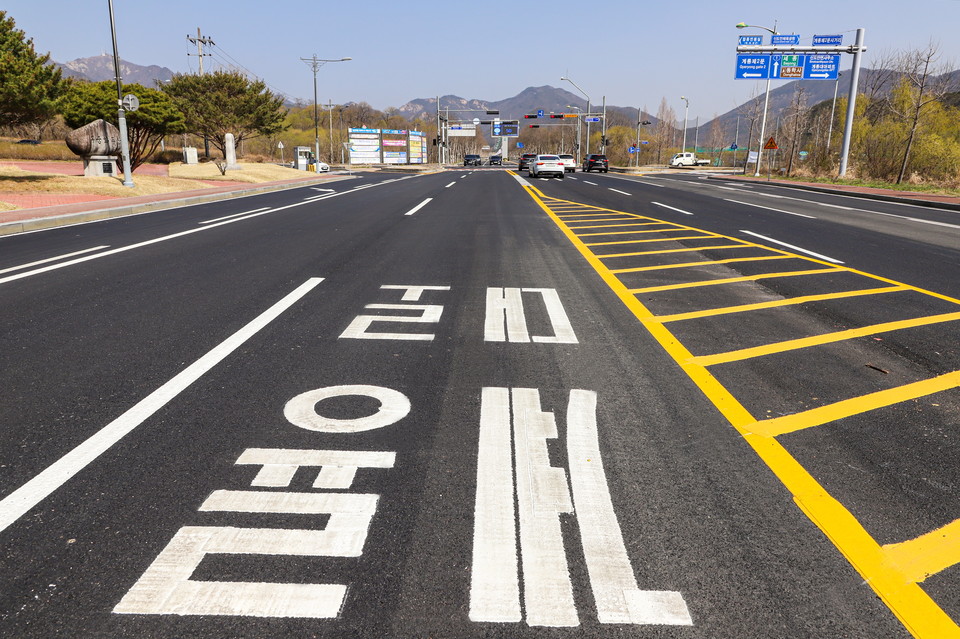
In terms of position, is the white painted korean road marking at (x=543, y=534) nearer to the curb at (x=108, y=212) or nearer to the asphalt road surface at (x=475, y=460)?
the asphalt road surface at (x=475, y=460)

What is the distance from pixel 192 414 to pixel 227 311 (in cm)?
249

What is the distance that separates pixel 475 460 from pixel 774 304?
Result: 15.3 feet

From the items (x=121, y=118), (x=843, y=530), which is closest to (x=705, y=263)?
(x=843, y=530)

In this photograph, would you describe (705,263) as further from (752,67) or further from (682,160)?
(682,160)

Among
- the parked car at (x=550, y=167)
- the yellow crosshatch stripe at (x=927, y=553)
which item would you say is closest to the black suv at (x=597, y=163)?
the parked car at (x=550, y=167)

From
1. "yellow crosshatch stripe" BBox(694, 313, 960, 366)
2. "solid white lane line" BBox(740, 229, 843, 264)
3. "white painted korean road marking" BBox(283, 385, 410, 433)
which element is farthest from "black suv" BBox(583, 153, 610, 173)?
"white painted korean road marking" BBox(283, 385, 410, 433)

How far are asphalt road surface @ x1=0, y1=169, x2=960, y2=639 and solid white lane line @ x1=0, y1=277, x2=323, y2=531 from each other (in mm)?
18

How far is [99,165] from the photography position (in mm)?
26375

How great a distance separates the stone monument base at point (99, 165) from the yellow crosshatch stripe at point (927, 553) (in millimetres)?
29939

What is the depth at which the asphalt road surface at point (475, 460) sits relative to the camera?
2.22 meters

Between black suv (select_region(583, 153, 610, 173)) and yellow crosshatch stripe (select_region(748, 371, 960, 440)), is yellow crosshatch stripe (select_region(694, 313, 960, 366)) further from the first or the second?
black suv (select_region(583, 153, 610, 173))

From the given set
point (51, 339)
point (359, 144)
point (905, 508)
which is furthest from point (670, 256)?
point (359, 144)

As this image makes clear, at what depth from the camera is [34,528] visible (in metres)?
2.60

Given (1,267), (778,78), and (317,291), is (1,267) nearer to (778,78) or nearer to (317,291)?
(317,291)
